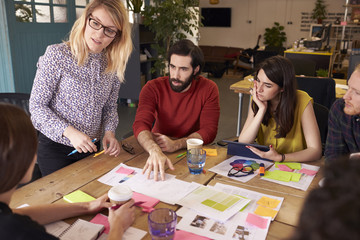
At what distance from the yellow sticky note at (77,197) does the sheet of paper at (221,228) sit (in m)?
0.40

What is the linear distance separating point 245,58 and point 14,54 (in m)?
6.91

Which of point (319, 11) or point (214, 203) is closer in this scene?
point (214, 203)

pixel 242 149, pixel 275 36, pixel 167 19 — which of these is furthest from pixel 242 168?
pixel 275 36

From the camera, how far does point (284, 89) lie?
191cm

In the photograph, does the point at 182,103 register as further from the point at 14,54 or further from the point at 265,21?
the point at 265,21

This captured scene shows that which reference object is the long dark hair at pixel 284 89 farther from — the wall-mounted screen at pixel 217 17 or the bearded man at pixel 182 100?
the wall-mounted screen at pixel 217 17

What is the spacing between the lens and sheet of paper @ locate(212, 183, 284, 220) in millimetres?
1236

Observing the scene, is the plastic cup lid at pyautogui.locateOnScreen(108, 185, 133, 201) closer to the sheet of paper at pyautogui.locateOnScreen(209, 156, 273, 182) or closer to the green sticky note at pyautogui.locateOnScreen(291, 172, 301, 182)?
the sheet of paper at pyautogui.locateOnScreen(209, 156, 273, 182)

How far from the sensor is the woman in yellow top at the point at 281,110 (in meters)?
1.89

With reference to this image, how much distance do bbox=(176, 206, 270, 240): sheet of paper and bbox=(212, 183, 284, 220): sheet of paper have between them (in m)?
0.08

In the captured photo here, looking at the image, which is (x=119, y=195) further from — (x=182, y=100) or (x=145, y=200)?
(x=182, y=100)

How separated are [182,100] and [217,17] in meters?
9.68

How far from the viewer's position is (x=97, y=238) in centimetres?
105

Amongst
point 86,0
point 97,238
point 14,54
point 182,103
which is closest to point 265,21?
point 86,0
